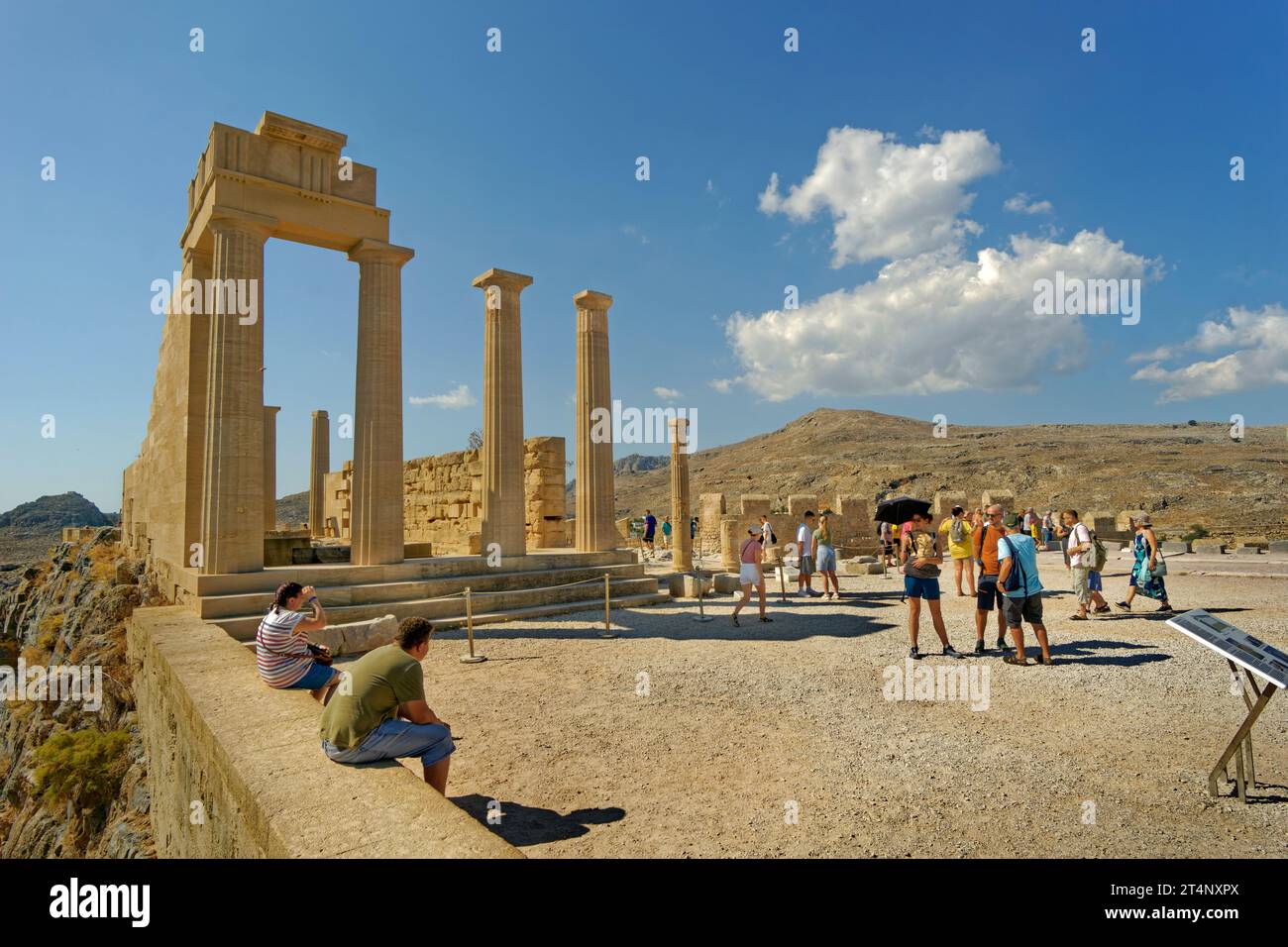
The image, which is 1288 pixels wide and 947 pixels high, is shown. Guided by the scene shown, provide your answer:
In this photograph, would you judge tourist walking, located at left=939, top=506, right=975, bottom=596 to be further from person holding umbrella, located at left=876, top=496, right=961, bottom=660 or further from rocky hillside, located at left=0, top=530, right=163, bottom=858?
rocky hillside, located at left=0, top=530, right=163, bottom=858

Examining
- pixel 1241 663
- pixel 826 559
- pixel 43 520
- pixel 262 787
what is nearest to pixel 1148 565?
pixel 826 559

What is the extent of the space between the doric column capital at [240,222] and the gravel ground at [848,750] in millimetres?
6788

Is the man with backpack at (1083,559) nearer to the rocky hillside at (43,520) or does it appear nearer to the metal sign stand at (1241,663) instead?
the metal sign stand at (1241,663)

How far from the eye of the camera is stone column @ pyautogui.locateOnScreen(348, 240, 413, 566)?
36.6 ft

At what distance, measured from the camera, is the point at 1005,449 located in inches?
2160

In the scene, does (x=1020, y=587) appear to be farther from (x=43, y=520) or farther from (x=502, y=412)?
(x=43, y=520)

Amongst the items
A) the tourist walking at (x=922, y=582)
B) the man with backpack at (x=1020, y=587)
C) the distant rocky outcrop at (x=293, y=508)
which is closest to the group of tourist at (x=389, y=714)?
the tourist walking at (x=922, y=582)

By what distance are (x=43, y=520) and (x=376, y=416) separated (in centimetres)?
8567

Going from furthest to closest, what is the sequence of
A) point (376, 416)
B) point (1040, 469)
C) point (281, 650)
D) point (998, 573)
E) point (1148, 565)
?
point (1040, 469), point (376, 416), point (1148, 565), point (998, 573), point (281, 650)

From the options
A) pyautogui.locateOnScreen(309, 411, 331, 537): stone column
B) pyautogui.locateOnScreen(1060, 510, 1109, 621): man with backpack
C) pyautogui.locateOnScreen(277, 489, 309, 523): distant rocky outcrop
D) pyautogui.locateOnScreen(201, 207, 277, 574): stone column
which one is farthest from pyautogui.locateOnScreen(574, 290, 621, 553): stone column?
pyautogui.locateOnScreen(277, 489, 309, 523): distant rocky outcrop

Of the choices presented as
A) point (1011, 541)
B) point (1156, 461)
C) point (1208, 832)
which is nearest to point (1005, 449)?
point (1156, 461)

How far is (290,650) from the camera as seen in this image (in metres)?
5.24
